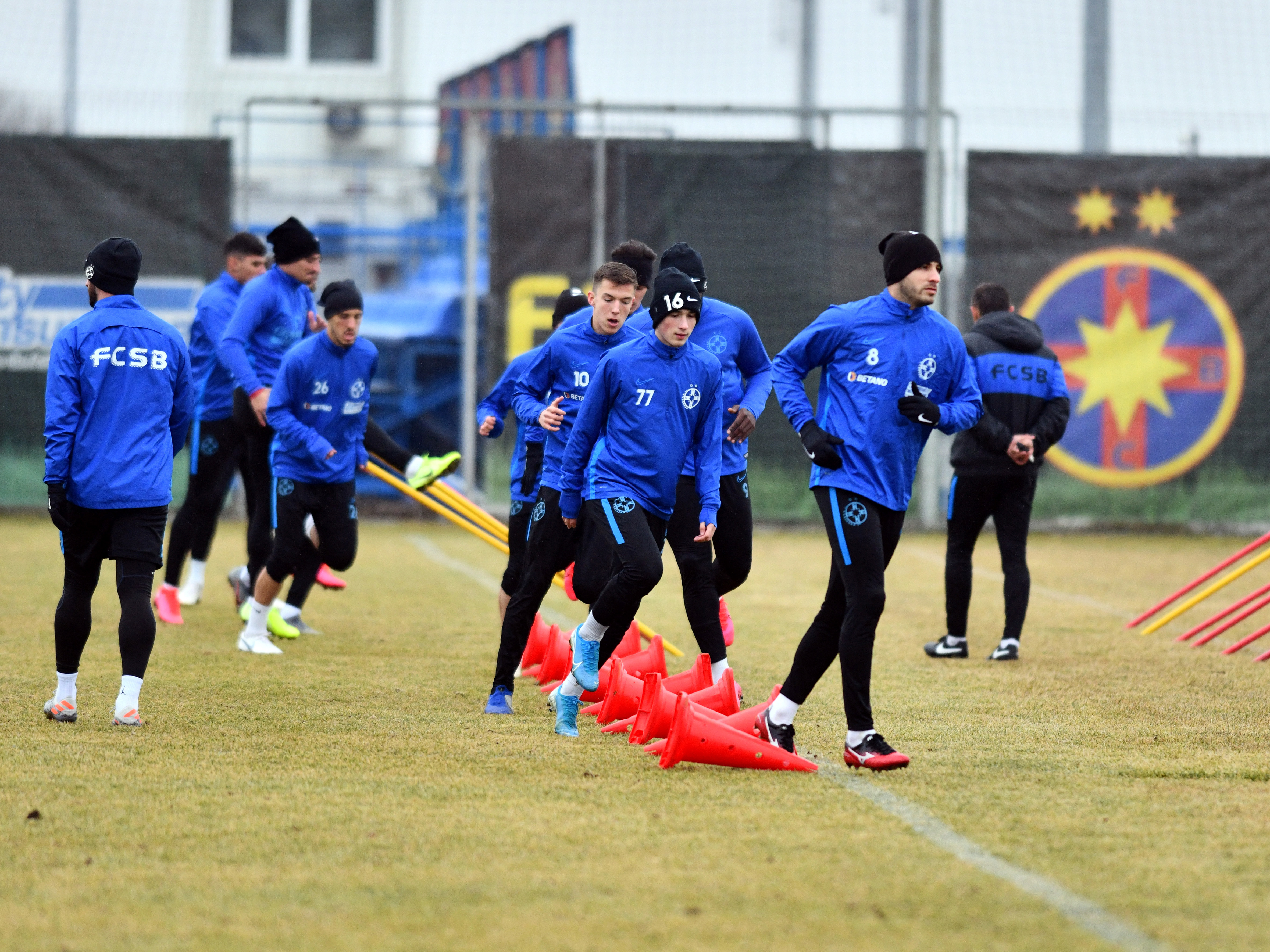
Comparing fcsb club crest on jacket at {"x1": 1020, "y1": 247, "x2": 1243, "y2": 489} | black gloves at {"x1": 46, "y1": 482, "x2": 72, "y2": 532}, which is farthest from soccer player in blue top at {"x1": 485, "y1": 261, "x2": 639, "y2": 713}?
fcsb club crest on jacket at {"x1": 1020, "y1": 247, "x2": 1243, "y2": 489}

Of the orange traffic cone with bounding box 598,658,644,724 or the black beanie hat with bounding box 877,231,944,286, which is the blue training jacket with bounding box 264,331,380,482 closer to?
the orange traffic cone with bounding box 598,658,644,724

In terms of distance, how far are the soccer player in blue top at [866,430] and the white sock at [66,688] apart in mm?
2790

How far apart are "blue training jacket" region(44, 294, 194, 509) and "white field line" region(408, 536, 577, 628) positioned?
336 cm

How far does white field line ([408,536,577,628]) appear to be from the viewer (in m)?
9.61

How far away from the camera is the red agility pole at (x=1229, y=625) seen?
8.86 metres

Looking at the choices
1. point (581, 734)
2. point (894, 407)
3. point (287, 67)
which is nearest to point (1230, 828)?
point (894, 407)

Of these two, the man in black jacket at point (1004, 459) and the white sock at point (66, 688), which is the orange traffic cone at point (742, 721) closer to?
the white sock at point (66, 688)

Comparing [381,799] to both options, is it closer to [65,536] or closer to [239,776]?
[239,776]

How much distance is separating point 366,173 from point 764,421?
4.99 metres

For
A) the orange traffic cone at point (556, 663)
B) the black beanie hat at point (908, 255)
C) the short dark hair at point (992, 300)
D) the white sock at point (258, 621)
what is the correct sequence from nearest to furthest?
the black beanie hat at point (908, 255), the orange traffic cone at point (556, 663), the white sock at point (258, 621), the short dark hair at point (992, 300)

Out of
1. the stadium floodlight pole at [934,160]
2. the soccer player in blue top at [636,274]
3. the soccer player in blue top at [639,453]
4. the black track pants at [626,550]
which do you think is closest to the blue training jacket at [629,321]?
the soccer player in blue top at [636,274]

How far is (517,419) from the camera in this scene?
7207mm

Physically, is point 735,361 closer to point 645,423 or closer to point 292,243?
point 645,423

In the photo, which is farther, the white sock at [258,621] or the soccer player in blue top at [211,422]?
the soccer player in blue top at [211,422]
